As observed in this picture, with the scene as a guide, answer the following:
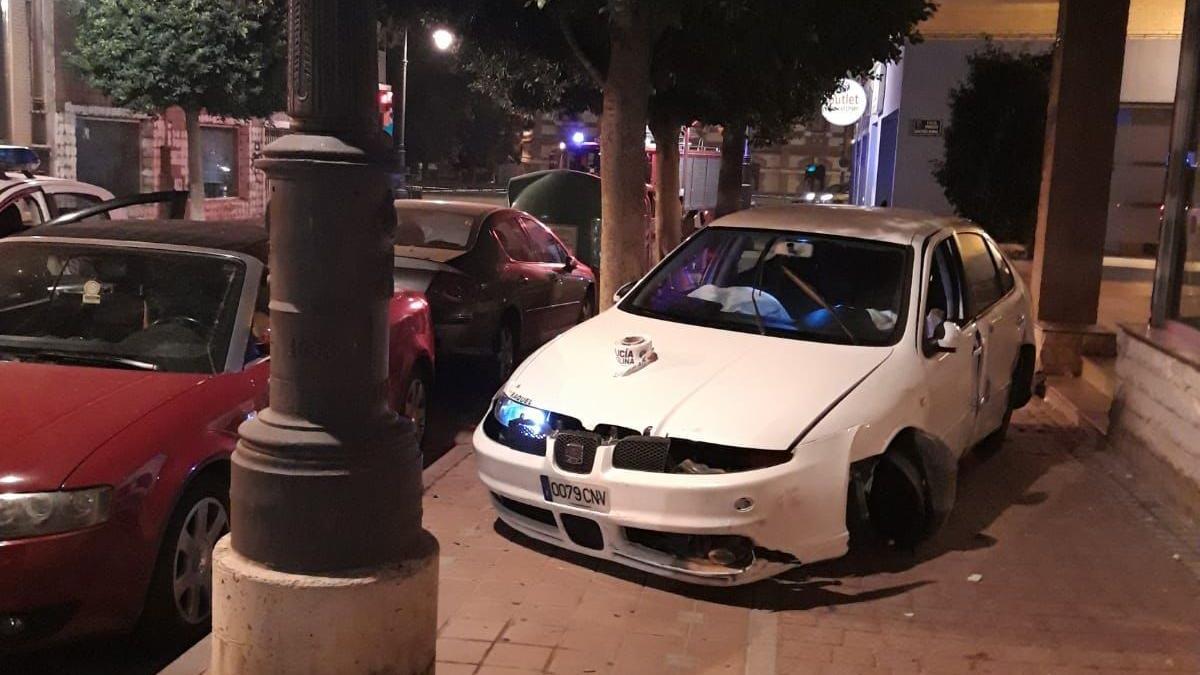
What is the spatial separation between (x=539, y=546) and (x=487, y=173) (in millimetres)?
62109

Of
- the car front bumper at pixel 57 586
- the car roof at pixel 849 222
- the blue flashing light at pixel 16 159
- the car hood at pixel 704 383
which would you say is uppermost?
the blue flashing light at pixel 16 159

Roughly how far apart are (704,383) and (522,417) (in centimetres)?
89

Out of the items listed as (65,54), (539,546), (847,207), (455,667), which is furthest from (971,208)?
(65,54)

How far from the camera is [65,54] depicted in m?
22.6

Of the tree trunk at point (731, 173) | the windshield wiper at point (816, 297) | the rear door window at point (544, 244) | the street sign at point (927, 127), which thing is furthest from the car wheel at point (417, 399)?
the street sign at point (927, 127)

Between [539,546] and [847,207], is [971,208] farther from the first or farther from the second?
[539,546]

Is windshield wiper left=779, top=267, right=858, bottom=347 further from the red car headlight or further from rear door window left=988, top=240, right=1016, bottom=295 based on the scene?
the red car headlight

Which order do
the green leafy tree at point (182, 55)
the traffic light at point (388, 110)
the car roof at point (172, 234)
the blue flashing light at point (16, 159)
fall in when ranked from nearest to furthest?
1. the car roof at point (172, 234)
2. the blue flashing light at point (16, 159)
3. the traffic light at point (388, 110)
4. the green leafy tree at point (182, 55)

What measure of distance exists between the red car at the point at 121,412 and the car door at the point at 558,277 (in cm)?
473

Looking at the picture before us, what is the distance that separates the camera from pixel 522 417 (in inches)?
211

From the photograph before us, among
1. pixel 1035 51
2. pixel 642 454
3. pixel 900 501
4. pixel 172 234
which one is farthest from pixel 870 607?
pixel 1035 51

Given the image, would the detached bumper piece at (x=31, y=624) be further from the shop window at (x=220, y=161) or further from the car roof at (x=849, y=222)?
the shop window at (x=220, y=161)

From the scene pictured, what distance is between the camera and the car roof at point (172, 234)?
5582mm

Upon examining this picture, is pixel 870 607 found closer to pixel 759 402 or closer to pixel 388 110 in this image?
pixel 759 402
